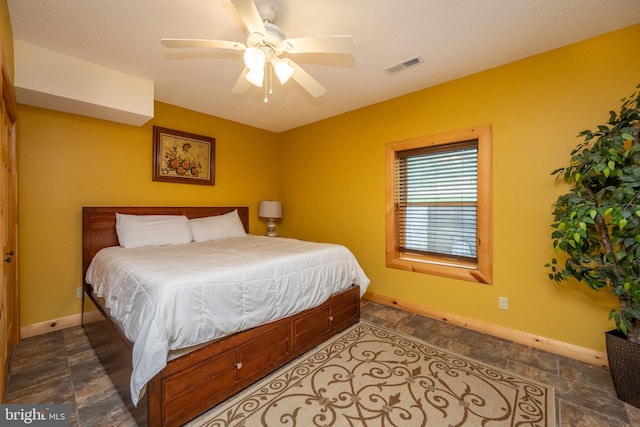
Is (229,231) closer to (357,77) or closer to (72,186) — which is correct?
(72,186)

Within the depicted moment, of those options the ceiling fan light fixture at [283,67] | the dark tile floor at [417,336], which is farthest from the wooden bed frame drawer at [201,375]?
the ceiling fan light fixture at [283,67]

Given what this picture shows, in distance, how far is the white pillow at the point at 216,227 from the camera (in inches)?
132

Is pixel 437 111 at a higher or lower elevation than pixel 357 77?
lower

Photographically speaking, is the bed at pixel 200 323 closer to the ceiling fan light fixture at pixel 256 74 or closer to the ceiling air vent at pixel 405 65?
the ceiling fan light fixture at pixel 256 74

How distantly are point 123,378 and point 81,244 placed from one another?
1898 millimetres

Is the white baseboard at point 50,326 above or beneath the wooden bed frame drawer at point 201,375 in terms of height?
beneath

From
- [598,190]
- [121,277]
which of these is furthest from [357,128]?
[121,277]

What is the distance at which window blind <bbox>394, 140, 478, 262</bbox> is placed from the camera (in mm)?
2834

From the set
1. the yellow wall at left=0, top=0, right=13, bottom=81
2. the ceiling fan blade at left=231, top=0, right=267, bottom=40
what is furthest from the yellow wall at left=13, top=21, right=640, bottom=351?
the ceiling fan blade at left=231, top=0, right=267, bottom=40

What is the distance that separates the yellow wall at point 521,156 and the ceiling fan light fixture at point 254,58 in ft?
6.41

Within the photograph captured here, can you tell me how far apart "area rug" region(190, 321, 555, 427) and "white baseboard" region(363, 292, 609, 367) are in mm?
617

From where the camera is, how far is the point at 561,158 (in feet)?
7.41

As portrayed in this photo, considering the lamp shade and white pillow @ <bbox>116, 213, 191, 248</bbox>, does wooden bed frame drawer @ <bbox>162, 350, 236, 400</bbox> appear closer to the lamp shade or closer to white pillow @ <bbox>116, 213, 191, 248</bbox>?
white pillow @ <bbox>116, 213, 191, 248</bbox>

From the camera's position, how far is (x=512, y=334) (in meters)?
2.50
